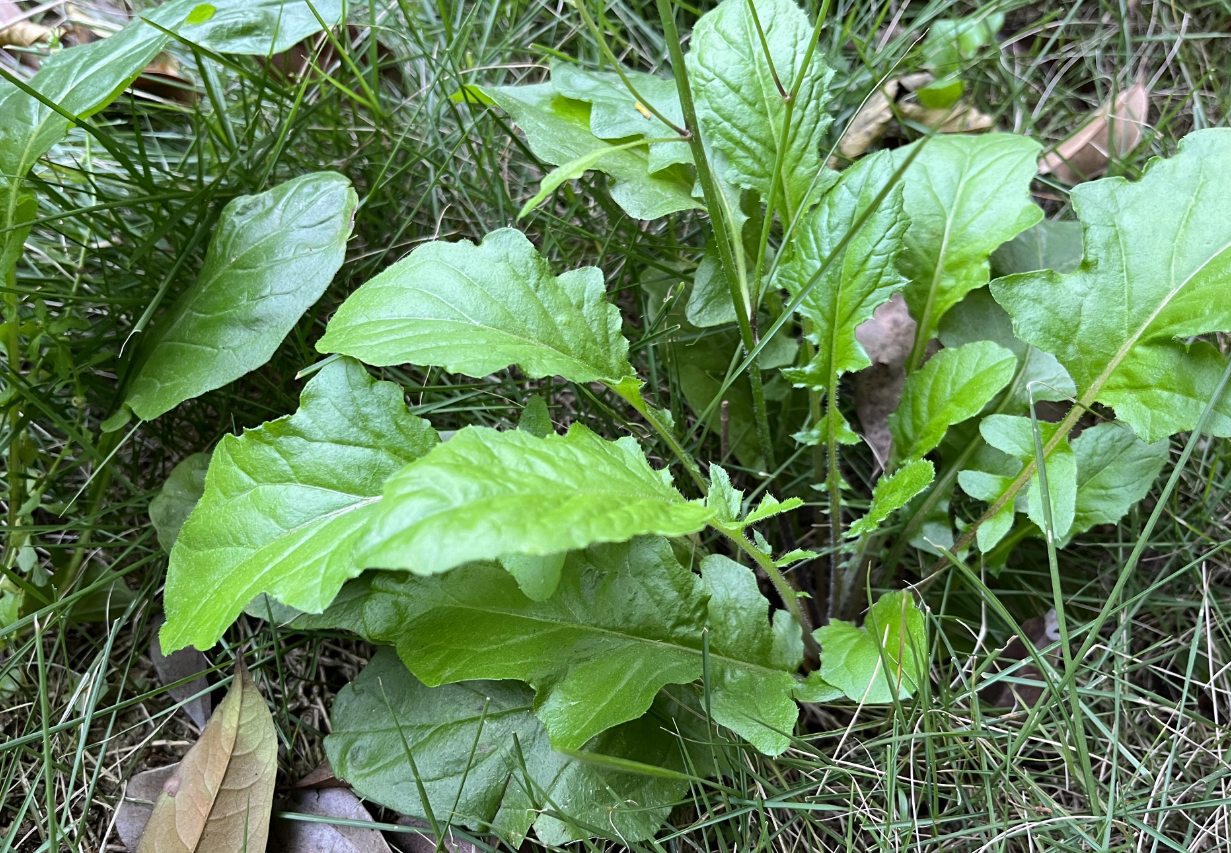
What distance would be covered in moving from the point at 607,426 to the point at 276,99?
880 millimetres

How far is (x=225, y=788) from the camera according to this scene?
46.3 inches

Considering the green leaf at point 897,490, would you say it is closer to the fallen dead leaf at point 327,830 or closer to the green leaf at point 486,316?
the green leaf at point 486,316

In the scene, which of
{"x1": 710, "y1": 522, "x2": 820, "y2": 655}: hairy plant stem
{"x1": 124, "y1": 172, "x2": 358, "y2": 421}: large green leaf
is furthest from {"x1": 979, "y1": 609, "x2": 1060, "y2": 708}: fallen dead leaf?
{"x1": 124, "y1": 172, "x2": 358, "y2": 421}: large green leaf

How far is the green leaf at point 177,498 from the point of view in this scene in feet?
4.19

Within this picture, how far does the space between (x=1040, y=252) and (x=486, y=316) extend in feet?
3.09

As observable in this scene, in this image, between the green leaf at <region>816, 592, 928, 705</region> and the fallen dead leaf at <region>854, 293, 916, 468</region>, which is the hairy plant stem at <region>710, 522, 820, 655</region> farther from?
the fallen dead leaf at <region>854, 293, 916, 468</region>

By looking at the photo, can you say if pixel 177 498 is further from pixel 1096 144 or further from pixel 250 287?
pixel 1096 144

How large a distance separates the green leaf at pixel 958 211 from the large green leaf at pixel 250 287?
34.1 inches

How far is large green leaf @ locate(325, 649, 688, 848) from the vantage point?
111cm

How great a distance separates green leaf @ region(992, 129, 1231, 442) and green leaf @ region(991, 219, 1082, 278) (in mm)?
206

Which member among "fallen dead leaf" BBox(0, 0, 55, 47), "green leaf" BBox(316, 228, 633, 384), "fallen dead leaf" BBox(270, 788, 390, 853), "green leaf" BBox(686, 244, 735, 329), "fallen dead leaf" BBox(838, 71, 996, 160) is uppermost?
"fallen dead leaf" BBox(0, 0, 55, 47)

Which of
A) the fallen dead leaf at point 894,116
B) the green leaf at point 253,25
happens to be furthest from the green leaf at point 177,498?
the fallen dead leaf at point 894,116

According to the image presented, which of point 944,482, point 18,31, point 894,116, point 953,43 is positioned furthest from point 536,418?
point 18,31

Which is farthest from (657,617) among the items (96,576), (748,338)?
(96,576)
